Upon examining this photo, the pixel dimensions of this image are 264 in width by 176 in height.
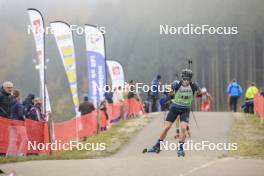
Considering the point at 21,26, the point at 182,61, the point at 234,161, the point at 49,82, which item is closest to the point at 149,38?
the point at 182,61

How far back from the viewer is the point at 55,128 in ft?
65.3

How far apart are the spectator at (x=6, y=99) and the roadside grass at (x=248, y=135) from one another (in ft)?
20.4

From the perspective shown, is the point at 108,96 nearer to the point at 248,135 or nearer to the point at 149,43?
the point at 248,135

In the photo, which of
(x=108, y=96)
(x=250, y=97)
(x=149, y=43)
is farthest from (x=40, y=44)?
(x=149, y=43)

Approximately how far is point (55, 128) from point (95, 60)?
26.8ft

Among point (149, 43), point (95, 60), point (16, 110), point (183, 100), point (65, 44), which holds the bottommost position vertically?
point (16, 110)

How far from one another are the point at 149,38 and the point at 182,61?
989 cm

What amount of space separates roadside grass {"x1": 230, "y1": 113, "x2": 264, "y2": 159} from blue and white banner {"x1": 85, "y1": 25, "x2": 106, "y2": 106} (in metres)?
6.15

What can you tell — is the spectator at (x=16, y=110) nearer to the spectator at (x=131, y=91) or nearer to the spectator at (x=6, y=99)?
the spectator at (x=6, y=99)

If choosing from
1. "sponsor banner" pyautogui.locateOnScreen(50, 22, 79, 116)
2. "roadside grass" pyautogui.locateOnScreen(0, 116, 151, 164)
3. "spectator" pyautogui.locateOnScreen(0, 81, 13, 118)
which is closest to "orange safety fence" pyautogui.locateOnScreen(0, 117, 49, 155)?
"spectator" pyautogui.locateOnScreen(0, 81, 13, 118)

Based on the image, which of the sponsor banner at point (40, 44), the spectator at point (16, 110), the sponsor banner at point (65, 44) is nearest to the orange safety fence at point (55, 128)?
the spectator at point (16, 110)

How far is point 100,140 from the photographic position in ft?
71.0

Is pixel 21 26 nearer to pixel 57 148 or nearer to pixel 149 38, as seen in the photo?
pixel 149 38

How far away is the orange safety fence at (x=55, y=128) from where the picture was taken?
603 inches
